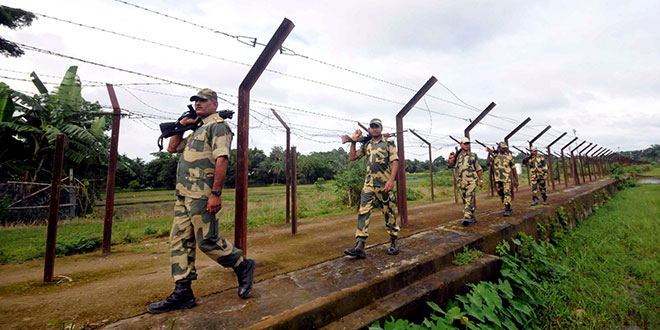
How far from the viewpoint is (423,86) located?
5.81 meters

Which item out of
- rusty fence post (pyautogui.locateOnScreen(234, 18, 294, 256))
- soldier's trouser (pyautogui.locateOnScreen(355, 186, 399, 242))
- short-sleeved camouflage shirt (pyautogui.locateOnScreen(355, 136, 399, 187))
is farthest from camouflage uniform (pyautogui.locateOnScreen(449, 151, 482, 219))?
rusty fence post (pyautogui.locateOnScreen(234, 18, 294, 256))

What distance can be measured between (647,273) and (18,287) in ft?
28.7

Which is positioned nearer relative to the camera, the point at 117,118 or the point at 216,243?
the point at 216,243

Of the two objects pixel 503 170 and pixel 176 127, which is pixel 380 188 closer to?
pixel 176 127

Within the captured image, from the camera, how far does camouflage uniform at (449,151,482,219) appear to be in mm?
5512

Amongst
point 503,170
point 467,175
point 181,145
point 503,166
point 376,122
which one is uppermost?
point 376,122

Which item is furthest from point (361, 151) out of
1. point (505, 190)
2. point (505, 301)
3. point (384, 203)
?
point (505, 190)

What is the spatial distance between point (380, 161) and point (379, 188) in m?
0.39

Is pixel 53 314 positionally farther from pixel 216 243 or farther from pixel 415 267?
pixel 415 267

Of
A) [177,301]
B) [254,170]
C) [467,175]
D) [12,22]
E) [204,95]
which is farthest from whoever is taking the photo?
[254,170]

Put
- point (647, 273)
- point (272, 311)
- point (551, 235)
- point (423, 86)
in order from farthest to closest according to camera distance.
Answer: point (551, 235), point (423, 86), point (647, 273), point (272, 311)

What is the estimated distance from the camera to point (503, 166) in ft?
23.8

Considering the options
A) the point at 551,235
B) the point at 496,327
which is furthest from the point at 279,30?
the point at 551,235

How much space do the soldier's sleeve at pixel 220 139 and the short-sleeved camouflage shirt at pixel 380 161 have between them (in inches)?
79.7
